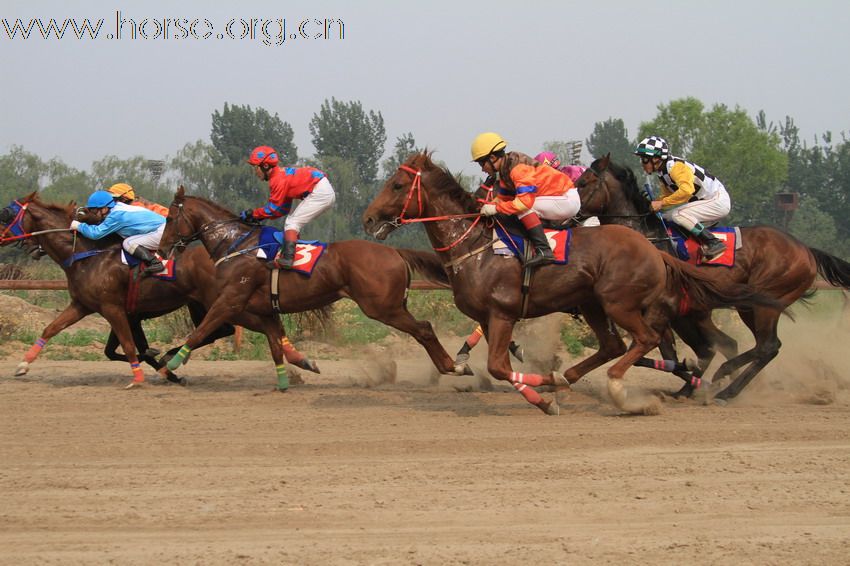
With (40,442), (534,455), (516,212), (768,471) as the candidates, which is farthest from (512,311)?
(40,442)

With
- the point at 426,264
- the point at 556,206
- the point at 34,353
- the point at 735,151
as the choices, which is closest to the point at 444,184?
the point at 556,206

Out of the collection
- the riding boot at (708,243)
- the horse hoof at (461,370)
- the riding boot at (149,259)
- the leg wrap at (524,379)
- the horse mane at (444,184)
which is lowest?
the horse hoof at (461,370)

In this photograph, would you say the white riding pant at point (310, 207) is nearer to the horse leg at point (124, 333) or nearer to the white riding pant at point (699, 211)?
the horse leg at point (124, 333)

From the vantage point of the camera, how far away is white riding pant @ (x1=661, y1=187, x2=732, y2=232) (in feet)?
31.3

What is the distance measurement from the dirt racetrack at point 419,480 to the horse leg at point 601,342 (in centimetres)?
38

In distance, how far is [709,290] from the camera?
29.5 feet

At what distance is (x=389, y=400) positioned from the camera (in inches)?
384

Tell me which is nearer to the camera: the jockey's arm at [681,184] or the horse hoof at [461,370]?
the jockey's arm at [681,184]

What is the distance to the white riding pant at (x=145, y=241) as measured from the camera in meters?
10.7

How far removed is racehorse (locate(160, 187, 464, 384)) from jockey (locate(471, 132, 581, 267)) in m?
1.66

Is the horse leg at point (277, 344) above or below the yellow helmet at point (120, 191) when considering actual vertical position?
below

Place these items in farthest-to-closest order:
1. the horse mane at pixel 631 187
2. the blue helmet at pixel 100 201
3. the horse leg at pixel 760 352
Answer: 1. the blue helmet at pixel 100 201
2. the horse mane at pixel 631 187
3. the horse leg at pixel 760 352

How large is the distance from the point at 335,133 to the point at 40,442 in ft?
170

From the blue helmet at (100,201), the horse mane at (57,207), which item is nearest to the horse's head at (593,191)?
the blue helmet at (100,201)
